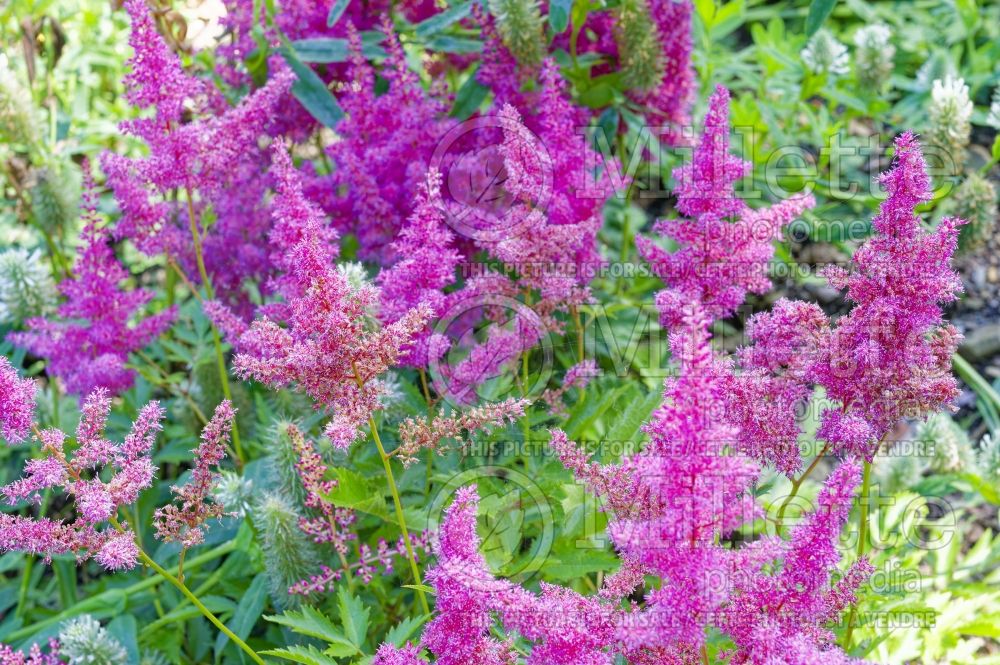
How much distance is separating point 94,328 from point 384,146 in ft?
2.72

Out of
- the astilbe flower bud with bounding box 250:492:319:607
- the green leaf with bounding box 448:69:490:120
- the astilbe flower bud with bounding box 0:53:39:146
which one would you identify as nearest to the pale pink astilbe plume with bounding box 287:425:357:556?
the astilbe flower bud with bounding box 250:492:319:607

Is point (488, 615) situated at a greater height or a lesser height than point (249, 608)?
greater

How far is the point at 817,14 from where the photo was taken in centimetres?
253

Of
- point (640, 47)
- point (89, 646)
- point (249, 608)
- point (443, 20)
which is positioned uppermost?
point (443, 20)

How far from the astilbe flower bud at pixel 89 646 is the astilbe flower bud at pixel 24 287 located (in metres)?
1.03

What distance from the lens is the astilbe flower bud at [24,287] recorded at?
9.91 feet

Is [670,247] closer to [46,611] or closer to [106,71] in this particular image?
[46,611]

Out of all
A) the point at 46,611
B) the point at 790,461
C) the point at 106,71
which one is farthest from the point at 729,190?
Result: the point at 106,71

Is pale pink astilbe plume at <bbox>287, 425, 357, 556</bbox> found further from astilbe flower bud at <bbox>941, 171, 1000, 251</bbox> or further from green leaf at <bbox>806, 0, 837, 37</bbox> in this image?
astilbe flower bud at <bbox>941, 171, 1000, 251</bbox>

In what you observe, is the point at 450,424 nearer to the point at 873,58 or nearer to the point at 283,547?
the point at 283,547

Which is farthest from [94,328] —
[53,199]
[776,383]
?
[776,383]

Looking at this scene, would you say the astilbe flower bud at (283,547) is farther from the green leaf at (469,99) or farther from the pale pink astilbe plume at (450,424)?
the green leaf at (469,99)

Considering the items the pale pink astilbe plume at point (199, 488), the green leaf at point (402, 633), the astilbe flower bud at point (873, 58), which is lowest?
the green leaf at point (402, 633)

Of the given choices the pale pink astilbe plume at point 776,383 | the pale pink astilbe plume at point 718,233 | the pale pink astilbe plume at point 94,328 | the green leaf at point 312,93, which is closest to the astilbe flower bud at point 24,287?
the pale pink astilbe plume at point 94,328
